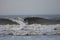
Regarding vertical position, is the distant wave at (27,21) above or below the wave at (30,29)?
above

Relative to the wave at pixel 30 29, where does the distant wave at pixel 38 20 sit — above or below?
above

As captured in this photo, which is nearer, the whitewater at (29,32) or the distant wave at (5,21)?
the whitewater at (29,32)

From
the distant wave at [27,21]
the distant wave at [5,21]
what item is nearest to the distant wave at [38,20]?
the distant wave at [27,21]

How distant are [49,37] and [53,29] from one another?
0.13 metres

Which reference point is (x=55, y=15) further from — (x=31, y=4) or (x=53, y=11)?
(x=31, y=4)

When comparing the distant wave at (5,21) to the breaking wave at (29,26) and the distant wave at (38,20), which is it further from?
the distant wave at (38,20)

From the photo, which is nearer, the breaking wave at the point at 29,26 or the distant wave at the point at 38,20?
the breaking wave at the point at 29,26

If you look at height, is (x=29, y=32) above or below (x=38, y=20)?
below

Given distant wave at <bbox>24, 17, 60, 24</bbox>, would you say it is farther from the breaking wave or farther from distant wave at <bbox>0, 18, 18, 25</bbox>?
distant wave at <bbox>0, 18, 18, 25</bbox>

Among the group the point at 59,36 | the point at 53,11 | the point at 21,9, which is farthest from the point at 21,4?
the point at 59,36

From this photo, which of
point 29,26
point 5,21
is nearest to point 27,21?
point 29,26

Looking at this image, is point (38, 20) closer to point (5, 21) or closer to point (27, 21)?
point (27, 21)

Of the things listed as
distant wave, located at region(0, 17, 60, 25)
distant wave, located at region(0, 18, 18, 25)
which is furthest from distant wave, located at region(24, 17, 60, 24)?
distant wave, located at region(0, 18, 18, 25)

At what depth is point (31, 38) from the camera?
1.16 m
